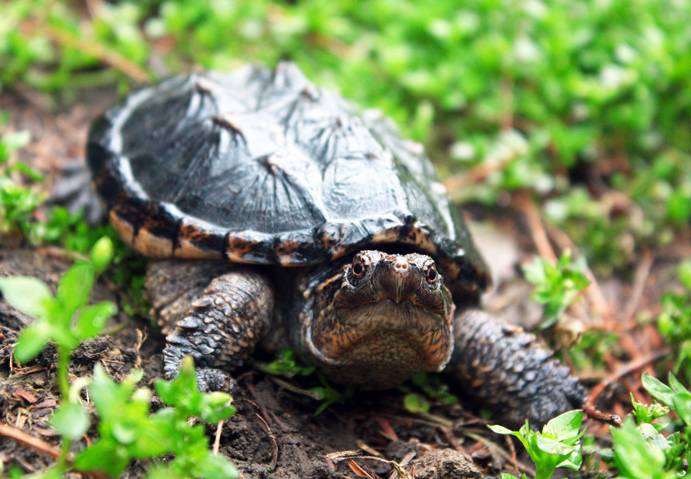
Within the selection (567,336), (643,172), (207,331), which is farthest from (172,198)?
(643,172)

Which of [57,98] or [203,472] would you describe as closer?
[203,472]

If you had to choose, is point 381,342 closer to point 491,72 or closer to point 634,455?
point 634,455

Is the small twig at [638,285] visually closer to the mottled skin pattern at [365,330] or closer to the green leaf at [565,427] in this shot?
the mottled skin pattern at [365,330]

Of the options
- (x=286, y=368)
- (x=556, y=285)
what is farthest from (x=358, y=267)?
(x=556, y=285)

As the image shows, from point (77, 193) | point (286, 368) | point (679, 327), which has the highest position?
point (679, 327)

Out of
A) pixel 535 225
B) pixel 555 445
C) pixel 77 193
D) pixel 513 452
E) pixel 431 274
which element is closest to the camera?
pixel 555 445

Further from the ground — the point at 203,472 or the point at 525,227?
the point at 203,472

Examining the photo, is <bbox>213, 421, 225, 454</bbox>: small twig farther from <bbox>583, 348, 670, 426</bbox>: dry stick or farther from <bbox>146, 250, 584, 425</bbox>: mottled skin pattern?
<bbox>583, 348, 670, 426</bbox>: dry stick

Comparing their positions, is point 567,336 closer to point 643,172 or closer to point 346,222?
point 346,222
